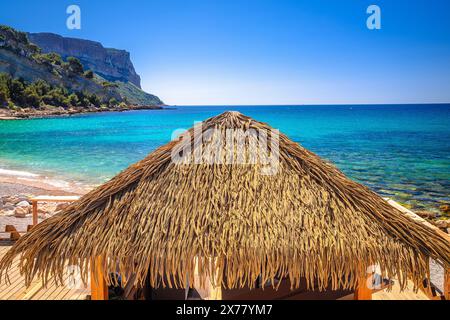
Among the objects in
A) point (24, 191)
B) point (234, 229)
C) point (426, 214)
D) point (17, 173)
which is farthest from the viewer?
point (17, 173)

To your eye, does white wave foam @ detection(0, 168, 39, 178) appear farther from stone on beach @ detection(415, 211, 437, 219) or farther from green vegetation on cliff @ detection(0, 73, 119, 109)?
green vegetation on cliff @ detection(0, 73, 119, 109)

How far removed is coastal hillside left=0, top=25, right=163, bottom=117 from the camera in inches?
2000

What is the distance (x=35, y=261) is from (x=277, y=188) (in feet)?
7.36

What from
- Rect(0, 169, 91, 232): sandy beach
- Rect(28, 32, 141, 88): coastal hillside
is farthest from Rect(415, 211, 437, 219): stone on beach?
Rect(28, 32, 141, 88): coastal hillside

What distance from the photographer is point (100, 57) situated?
14388 centimetres

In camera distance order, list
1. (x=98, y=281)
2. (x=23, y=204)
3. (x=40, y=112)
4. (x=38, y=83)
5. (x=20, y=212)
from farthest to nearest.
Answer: (x=38, y=83)
(x=40, y=112)
(x=23, y=204)
(x=20, y=212)
(x=98, y=281)

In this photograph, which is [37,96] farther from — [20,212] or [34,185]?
[20,212]

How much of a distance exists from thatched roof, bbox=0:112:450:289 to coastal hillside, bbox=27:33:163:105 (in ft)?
424

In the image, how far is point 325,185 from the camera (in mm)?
3123

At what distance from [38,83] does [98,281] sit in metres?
66.2

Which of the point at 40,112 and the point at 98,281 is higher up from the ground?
the point at 40,112

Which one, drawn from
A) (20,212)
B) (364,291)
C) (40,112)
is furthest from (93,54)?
(364,291)
